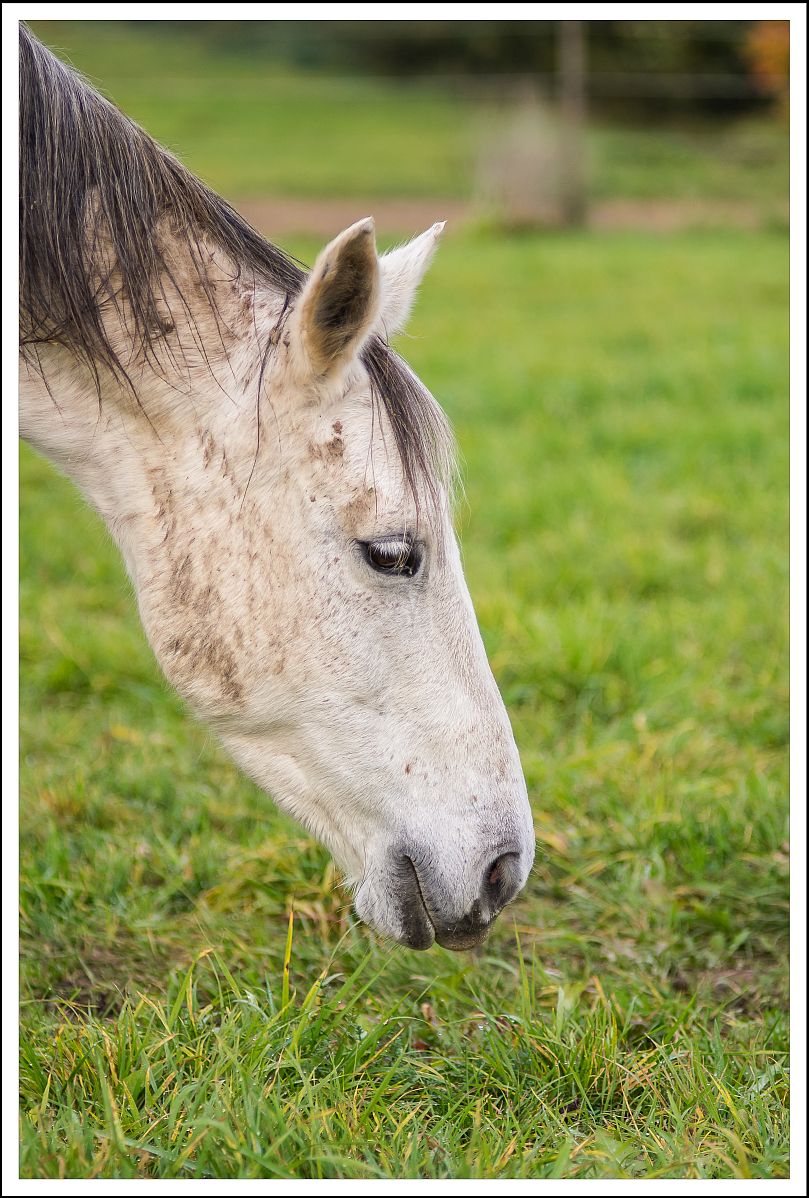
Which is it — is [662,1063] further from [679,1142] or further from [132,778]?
[132,778]

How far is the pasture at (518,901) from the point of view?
1997mm

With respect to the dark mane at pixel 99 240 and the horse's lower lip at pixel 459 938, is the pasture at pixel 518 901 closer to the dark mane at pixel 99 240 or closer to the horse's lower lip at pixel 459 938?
the horse's lower lip at pixel 459 938

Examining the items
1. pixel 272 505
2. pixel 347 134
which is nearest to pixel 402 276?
pixel 272 505

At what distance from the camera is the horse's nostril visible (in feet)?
6.68

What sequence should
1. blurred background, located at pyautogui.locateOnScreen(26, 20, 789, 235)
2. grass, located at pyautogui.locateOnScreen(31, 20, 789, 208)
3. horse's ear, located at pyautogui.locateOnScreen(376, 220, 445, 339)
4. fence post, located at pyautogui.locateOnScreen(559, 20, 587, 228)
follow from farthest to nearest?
grass, located at pyautogui.locateOnScreen(31, 20, 789, 208) < blurred background, located at pyautogui.locateOnScreen(26, 20, 789, 235) < fence post, located at pyautogui.locateOnScreen(559, 20, 587, 228) < horse's ear, located at pyautogui.locateOnScreen(376, 220, 445, 339)

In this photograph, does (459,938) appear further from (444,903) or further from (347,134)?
(347,134)

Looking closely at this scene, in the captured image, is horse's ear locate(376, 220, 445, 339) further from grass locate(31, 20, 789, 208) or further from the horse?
grass locate(31, 20, 789, 208)

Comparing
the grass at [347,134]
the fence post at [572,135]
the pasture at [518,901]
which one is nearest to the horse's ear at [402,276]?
the pasture at [518,901]

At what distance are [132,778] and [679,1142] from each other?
1961 millimetres

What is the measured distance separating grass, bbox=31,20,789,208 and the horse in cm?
1287

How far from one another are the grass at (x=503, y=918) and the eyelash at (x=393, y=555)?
475 millimetres

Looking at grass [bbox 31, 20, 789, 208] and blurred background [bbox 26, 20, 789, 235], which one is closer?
blurred background [bbox 26, 20, 789, 235]

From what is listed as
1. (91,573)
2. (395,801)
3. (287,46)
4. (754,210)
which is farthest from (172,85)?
(395,801)

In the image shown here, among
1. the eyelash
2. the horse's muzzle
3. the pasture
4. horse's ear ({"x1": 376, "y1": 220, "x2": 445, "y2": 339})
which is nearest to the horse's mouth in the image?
the horse's muzzle
